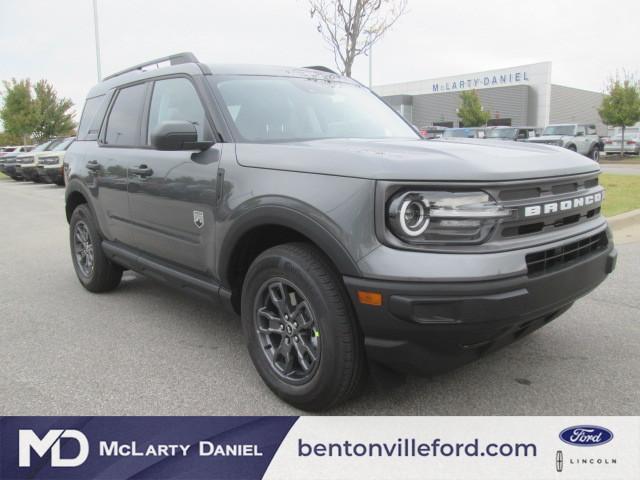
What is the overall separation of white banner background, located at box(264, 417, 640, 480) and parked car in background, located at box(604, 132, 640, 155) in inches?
1215

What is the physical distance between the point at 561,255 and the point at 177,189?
2207 millimetres

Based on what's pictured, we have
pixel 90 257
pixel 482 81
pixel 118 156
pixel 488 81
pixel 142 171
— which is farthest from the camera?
pixel 482 81

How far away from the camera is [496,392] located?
3.04 metres

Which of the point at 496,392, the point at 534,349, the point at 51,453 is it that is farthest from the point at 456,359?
the point at 51,453

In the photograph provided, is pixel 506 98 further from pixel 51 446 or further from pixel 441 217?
pixel 51 446

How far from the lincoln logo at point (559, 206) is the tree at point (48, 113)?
133ft

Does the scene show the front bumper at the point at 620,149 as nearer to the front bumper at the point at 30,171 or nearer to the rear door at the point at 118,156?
the front bumper at the point at 30,171

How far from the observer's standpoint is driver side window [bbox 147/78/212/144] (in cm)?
350

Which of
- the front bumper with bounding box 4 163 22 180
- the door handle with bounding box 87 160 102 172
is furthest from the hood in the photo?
the front bumper with bounding box 4 163 22 180

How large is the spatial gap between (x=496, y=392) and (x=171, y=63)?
124 inches

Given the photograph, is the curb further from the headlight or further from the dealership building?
the dealership building

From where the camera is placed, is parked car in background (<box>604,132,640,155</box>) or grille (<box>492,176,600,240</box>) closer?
grille (<box>492,176,600,240</box>)

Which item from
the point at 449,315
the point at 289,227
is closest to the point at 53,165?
the point at 289,227

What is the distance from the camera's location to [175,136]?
10.4 feet
